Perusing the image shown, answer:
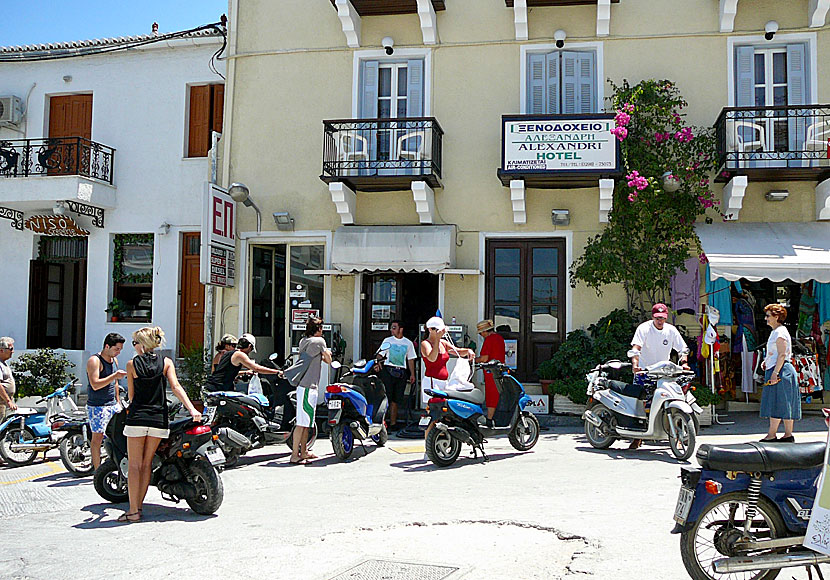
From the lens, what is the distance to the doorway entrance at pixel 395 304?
15273 millimetres

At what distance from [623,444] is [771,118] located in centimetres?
619

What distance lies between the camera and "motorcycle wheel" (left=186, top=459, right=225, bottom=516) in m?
7.29

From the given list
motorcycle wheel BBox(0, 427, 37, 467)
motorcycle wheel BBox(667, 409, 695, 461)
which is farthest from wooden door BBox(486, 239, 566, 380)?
motorcycle wheel BBox(0, 427, 37, 467)

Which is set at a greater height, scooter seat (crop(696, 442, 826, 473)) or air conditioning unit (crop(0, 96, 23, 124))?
air conditioning unit (crop(0, 96, 23, 124))

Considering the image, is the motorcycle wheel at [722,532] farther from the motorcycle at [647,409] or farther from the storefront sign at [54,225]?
the storefront sign at [54,225]

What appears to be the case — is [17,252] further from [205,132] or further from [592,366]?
[592,366]

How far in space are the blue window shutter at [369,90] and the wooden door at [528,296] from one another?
10.8 ft

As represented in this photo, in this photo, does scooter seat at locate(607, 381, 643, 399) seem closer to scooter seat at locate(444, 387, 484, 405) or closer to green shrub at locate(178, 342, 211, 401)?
scooter seat at locate(444, 387, 484, 405)

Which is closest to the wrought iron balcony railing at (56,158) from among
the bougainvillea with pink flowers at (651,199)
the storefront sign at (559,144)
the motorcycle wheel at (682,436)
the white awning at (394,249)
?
the white awning at (394,249)

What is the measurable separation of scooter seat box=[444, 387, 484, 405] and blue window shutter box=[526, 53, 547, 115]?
21.8 feet

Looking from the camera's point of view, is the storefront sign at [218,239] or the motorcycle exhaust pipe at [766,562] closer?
the motorcycle exhaust pipe at [766,562]

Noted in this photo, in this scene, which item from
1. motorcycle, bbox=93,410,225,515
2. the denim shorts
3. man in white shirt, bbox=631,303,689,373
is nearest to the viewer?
motorcycle, bbox=93,410,225,515

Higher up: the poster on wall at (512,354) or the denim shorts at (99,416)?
the poster on wall at (512,354)

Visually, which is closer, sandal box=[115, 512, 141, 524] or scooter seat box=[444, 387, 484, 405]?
sandal box=[115, 512, 141, 524]
